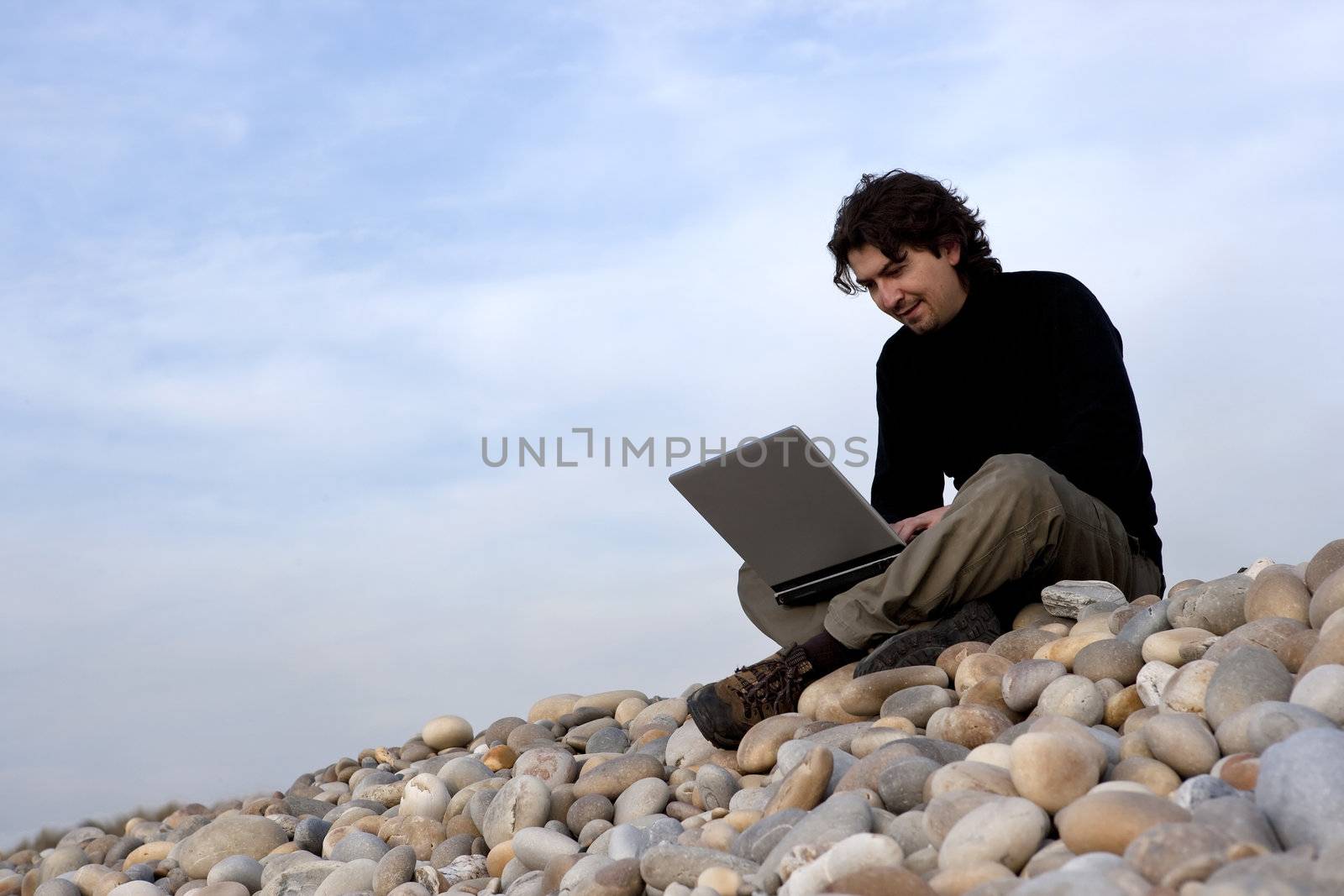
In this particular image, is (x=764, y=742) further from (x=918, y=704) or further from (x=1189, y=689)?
(x=1189, y=689)

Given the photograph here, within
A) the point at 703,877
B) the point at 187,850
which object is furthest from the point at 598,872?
the point at 187,850

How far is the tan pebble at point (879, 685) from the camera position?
10.1 ft

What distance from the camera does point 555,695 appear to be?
195 inches

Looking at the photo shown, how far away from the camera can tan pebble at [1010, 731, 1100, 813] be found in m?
2.02

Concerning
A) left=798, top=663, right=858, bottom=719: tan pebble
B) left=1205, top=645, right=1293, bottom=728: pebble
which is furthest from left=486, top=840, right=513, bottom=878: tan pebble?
left=1205, top=645, right=1293, bottom=728: pebble

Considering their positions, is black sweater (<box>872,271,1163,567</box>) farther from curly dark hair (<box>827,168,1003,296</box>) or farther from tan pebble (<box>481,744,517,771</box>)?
tan pebble (<box>481,744,517,771</box>)

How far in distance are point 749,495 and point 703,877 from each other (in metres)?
1.50

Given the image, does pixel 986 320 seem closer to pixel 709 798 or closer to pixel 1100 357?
pixel 1100 357

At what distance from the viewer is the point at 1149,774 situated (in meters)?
2.12

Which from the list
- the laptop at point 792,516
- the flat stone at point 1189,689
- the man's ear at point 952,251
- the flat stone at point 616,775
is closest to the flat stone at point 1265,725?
the flat stone at point 1189,689

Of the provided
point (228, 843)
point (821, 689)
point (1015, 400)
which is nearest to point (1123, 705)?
point (821, 689)

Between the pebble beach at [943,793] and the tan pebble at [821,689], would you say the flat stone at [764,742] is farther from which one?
the tan pebble at [821,689]

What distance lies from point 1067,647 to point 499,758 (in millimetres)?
1843

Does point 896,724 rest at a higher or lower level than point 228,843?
higher
